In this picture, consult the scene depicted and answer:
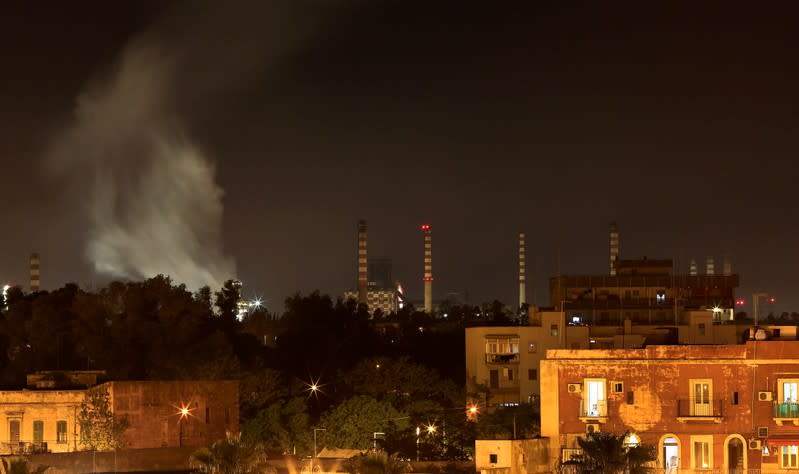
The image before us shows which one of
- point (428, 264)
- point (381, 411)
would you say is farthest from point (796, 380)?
point (428, 264)

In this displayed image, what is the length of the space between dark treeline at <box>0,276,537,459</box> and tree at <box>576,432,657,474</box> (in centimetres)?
887

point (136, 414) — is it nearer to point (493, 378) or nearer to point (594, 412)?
point (594, 412)

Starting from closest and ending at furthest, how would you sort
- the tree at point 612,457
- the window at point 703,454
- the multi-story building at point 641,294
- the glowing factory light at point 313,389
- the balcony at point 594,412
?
1. the tree at point 612,457
2. the window at point 703,454
3. the balcony at point 594,412
4. the glowing factory light at point 313,389
5. the multi-story building at point 641,294

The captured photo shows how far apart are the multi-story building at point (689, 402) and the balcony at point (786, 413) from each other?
0.09ft

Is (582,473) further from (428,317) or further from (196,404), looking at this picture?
(428,317)

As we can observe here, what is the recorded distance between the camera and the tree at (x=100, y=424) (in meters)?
41.8

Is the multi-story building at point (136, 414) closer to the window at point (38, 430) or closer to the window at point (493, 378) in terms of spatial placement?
the window at point (38, 430)

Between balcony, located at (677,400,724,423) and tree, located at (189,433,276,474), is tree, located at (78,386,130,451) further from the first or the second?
balcony, located at (677,400,724,423)

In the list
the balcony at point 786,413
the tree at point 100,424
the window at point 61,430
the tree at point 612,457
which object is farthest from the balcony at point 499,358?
the tree at point 612,457

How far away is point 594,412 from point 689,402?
2629mm

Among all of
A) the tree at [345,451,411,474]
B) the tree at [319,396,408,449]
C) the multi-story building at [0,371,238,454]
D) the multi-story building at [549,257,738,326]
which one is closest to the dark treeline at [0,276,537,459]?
the tree at [319,396,408,449]

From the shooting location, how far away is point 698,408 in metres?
37.1

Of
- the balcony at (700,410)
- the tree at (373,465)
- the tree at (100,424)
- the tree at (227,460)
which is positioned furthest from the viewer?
the tree at (100,424)

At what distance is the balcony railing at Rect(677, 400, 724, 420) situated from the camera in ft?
121
